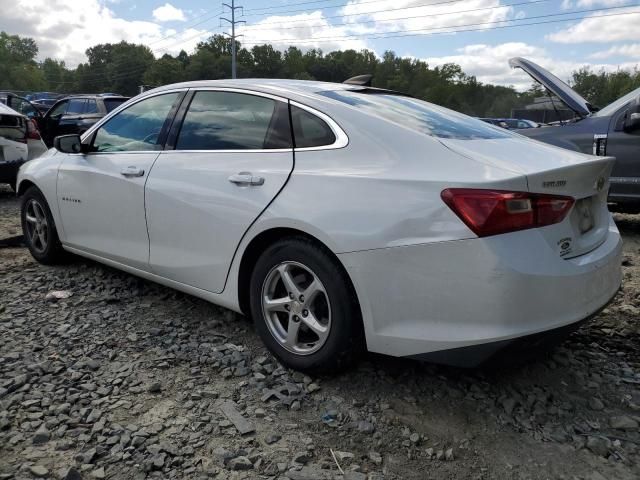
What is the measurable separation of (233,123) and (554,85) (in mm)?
4210

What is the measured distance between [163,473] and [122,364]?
1.01m

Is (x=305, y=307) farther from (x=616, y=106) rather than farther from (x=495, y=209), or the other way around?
(x=616, y=106)

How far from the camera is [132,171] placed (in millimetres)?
3557

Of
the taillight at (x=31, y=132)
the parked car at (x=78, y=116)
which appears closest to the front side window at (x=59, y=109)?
the parked car at (x=78, y=116)

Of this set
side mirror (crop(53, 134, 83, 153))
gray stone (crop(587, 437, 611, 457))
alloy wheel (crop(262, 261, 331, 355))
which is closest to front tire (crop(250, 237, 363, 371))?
alloy wheel (crop(262, 261, 331, 355))

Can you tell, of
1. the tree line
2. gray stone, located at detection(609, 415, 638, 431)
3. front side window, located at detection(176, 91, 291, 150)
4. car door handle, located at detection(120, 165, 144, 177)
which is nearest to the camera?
gray stone, located at detection(609, 415, 638, 431)

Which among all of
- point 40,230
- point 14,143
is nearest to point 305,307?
point 40,230

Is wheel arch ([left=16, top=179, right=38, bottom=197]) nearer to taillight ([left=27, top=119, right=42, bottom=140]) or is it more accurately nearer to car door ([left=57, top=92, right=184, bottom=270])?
car door ([left=57, top=92, right=184, bottom=270])

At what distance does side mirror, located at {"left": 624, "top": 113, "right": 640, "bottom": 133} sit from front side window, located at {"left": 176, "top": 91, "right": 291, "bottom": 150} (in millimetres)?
4228

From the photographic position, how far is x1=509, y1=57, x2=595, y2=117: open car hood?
235 inches

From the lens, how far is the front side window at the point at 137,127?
363 cm

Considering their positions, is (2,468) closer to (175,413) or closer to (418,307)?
(175,413)

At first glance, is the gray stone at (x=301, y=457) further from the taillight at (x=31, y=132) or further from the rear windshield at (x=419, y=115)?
the taillight at (x=31, y=132)

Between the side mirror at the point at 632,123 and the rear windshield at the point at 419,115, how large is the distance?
124 inches
